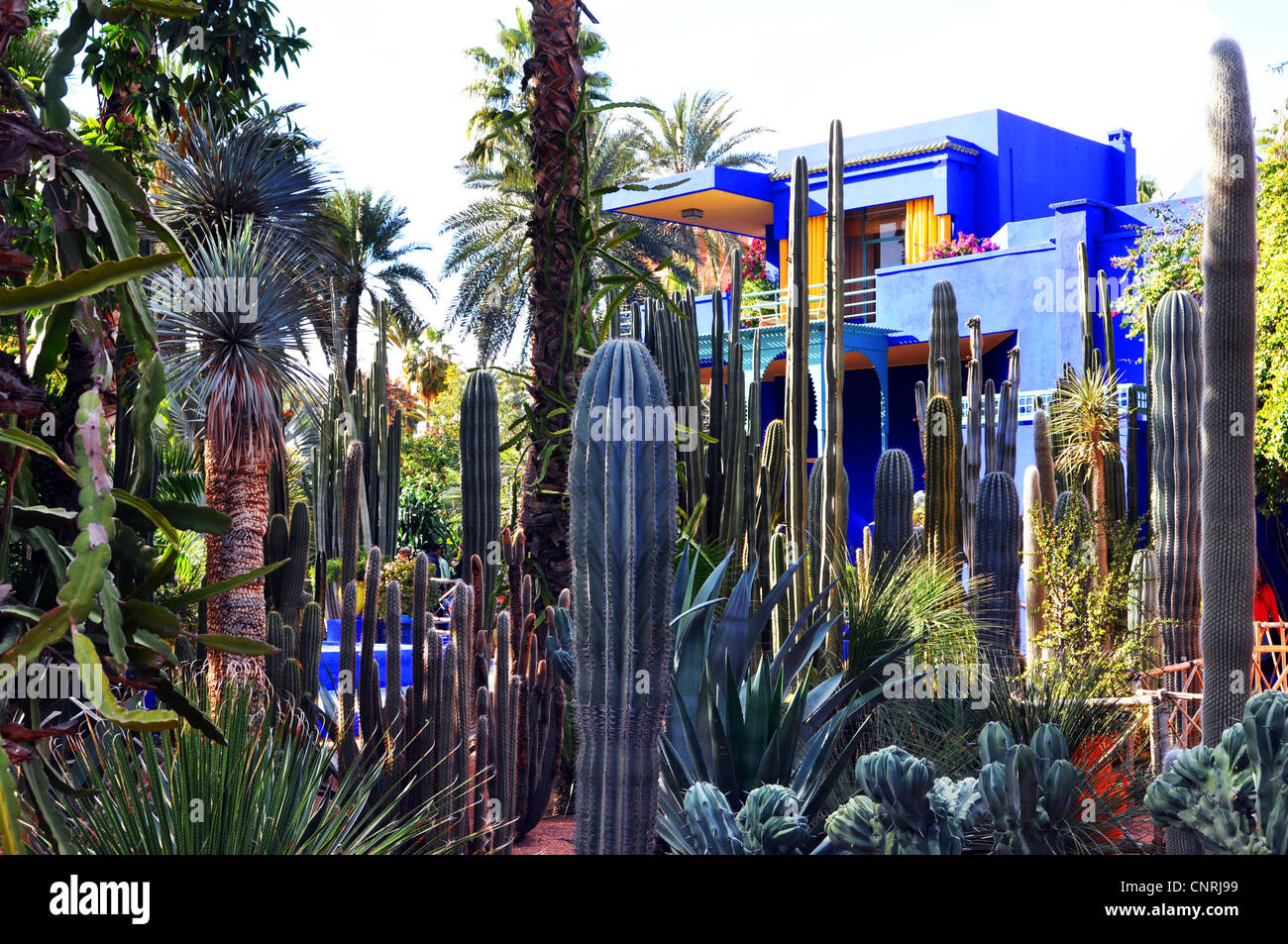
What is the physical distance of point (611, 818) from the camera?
350 centimetres

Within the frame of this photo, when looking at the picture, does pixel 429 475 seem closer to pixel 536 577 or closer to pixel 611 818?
pixel 536 577

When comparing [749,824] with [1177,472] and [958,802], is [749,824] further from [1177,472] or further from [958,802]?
[1177,472]

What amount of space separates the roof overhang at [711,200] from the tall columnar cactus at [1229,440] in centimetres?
1512

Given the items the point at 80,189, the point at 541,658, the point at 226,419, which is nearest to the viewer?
the point at 80,189

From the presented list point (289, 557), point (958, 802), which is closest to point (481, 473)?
point (289, 557)

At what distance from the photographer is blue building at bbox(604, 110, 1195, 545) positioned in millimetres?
16578

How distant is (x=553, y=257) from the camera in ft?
20.8

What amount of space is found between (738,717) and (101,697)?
2.81 metres

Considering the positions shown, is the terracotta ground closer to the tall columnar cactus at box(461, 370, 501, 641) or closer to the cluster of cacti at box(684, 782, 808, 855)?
the tall columnar cactus at box(461, 370, 501, 641)

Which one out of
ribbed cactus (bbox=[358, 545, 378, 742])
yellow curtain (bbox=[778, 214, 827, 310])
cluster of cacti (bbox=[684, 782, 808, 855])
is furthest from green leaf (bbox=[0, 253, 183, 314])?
yellow curtain (bbox=[778, 214, 827, 310])

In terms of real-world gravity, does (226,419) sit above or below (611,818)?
above
